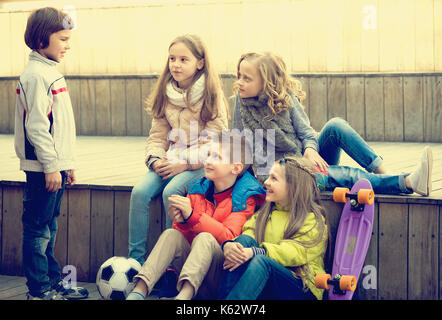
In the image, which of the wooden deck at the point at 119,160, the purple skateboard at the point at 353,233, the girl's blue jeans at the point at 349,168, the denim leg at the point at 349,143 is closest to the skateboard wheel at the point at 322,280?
the purple skateboard at the point at 353,233

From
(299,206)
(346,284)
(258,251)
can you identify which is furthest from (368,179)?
(258,251)

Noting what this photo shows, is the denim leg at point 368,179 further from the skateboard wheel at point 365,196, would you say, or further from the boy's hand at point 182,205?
the boy's hand at point 182,205

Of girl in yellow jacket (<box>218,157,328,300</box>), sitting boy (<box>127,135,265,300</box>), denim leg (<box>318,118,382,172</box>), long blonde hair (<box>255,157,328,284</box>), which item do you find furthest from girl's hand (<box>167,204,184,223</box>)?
denim leg (<box>318,118,382,172</box>)

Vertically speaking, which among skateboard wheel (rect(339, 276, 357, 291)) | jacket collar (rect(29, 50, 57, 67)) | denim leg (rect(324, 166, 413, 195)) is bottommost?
skateboard wheel (rect(339, 276, 357, 291))

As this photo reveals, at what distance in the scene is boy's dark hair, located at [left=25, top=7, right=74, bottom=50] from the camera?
3238 millimetres

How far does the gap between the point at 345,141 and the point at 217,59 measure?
12.2ft

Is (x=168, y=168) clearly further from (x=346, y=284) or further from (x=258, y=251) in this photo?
(x=346, y=284)

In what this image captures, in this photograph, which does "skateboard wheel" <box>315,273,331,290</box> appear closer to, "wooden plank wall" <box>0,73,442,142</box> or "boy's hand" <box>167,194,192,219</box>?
"boy's hand" <box>167,194,192,219</box>

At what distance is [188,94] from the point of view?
3.63 metres

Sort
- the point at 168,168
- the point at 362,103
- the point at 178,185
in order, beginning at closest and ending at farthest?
1. the point at 178,185
2. the point at 168,168
3. the point at 362,103

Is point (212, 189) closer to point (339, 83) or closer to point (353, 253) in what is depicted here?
point (353, 253)

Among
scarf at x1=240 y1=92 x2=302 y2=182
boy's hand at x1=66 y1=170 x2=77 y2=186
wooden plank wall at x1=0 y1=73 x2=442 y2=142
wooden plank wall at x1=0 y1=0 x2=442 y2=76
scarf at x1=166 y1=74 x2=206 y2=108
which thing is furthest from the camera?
wooden plank wall at x1=0 y1=0 x2=442 y2=76

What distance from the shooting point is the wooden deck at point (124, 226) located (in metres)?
3.19

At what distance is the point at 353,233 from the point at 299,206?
29 cm
